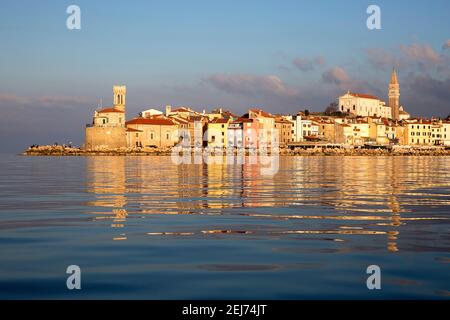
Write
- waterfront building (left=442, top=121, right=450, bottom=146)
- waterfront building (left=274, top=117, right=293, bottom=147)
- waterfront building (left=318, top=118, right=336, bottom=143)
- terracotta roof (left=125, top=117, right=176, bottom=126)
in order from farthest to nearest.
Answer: waterfront building (left=442, top=121, right=450, bottom=146), waterfront building (left=318, top=118, right=336, bottom=143), waterfront building (left=274, top=117, right=293, bottom=147), terracotta roof (left=125, top=117, right=176, bottom=126)

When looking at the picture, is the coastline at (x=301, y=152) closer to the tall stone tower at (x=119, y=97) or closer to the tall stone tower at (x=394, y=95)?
the tall stone tower at (x=119, y=97)

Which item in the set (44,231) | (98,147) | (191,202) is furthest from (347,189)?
(98,147)

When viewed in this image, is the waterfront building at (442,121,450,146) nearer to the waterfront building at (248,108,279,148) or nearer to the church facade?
the church facade

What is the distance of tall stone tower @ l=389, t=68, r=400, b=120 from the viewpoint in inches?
5517

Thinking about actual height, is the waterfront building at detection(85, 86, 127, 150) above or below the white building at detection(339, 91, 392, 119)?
below

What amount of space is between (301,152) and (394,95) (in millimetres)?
56346

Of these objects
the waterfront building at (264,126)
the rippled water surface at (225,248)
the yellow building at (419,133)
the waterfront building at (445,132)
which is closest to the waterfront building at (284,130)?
the waterfront building at (264,126)

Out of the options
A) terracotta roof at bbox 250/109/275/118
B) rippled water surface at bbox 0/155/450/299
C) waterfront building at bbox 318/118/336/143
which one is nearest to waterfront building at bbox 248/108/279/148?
terracotta roof at bbox 250/109/275/118

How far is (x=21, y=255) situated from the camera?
6754 mm

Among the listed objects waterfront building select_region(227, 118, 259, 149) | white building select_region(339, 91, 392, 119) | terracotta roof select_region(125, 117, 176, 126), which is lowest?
waterfront building select_region(227, 118, 259, 149)

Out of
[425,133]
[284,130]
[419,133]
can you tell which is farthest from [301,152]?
[425,133]

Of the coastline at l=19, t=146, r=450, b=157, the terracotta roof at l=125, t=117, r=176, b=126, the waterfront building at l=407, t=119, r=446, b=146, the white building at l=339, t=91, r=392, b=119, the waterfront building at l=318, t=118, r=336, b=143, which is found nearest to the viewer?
the coastline at l=19, t=146, r=450, b=157

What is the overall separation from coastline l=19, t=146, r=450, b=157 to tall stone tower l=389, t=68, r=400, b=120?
1219 inches

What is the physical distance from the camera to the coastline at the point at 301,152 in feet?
293
